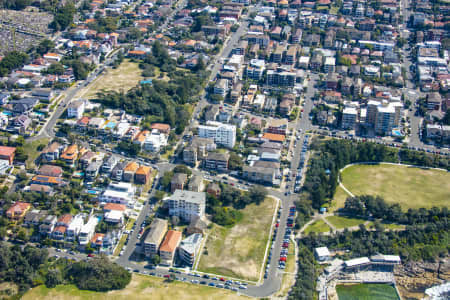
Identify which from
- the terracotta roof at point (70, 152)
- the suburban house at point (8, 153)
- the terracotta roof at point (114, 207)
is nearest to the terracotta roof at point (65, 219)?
the terracotta roof at point (114, 207)

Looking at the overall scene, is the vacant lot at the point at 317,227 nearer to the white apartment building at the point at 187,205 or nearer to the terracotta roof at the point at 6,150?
the white apartment building at the point at 187,205

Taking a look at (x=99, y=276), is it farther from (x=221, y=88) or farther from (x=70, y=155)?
(x=221, y=88)

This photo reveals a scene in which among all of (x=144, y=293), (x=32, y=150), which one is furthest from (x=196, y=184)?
(x=32, y=150)

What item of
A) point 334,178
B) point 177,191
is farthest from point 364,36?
point 177,191

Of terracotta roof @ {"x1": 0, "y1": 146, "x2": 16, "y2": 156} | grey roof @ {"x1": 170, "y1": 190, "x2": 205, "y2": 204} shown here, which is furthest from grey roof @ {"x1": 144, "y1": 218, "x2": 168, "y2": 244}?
terracotta roof @ {"x1": 0, "y1": 146, "x2": 16, "y2": 156}

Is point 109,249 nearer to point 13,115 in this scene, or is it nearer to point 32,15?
point 13,115

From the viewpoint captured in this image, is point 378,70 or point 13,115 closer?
point 13,115
